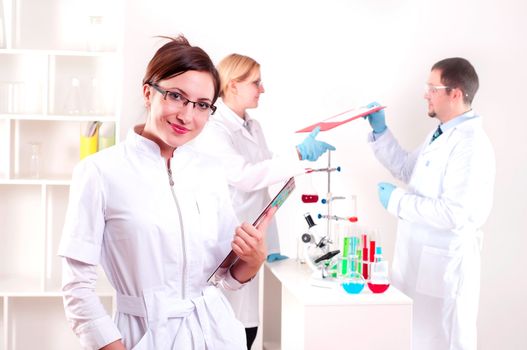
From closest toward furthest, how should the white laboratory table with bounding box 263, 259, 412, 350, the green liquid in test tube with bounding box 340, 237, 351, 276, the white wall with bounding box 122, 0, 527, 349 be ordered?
1. the white laboratory table with bounding box 263, 259, 412, 350
2. the green liquid in test tube with bounding box 340, 237, 351, 276
3. the white wall with bounding box 122, 0, 527, 349

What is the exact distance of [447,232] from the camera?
10.1ft

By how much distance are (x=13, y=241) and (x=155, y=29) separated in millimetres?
1343

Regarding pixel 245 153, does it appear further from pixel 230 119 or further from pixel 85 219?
pixel 85 219

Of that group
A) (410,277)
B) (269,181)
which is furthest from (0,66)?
(410,277)

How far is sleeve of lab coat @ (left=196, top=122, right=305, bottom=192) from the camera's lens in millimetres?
2979

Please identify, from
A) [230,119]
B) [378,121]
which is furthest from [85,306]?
[378,121]

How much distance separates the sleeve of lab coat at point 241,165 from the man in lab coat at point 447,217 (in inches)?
20.4

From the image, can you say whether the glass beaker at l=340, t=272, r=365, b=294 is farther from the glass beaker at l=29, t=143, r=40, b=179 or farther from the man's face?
the glass beaker at l=29, t=143, r=40, b=179

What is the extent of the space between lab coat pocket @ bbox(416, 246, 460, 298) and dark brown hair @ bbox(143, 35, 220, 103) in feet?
6.01

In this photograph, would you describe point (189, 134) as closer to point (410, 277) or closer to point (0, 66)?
point (410, 277)

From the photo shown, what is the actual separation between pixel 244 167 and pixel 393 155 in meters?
0.95

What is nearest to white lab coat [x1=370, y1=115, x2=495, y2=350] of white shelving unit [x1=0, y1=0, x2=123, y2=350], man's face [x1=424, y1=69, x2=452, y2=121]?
man's face [x1=424, y1=69, x2=452, y2=121]

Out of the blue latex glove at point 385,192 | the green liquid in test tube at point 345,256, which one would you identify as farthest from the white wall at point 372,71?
the green liquid in test tube at point 345,256

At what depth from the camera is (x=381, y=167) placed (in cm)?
391
